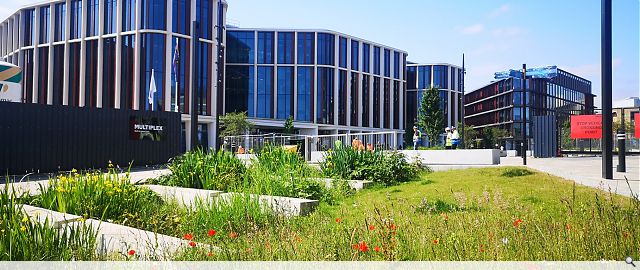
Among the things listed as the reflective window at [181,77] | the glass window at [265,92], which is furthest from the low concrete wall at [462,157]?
the glass window at [265,92]

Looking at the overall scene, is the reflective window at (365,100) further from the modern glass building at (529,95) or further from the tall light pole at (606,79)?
the tall light pole at (606,79)

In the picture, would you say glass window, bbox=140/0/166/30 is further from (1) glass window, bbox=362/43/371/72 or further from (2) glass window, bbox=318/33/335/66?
(1) glass window, bbox=362/43/371/72

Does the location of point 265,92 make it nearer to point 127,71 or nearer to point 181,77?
point 181,77

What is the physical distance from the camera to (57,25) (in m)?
53.7

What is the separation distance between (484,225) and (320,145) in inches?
609

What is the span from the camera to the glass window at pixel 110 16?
50156mm

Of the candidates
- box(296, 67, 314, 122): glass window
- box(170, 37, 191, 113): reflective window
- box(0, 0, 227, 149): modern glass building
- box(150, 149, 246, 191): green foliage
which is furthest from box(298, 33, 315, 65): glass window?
box(150, 149, 246, 191): green foliage

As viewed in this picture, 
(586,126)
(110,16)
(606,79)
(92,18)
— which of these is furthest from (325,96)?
(606,79)

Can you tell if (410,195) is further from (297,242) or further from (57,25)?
(57,25)

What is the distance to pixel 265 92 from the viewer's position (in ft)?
210

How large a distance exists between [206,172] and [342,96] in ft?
195

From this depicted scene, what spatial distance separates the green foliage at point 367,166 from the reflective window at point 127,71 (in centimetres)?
4189

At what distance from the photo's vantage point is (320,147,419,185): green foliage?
10812mm

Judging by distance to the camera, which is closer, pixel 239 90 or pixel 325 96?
pixel 239 90
